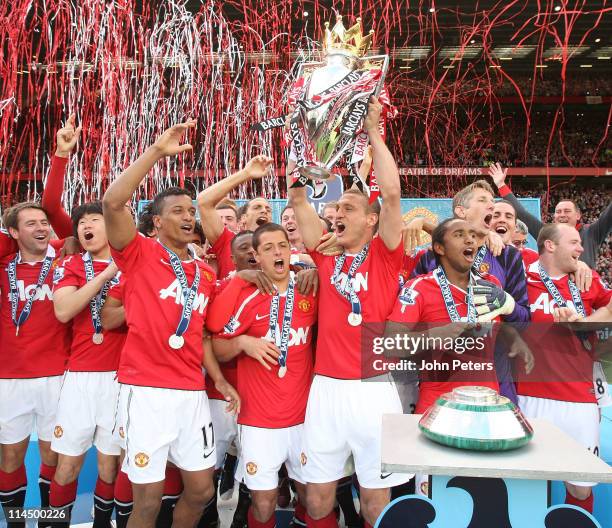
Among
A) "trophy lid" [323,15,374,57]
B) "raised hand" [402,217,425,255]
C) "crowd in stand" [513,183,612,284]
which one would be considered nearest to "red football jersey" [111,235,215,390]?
"raised hand" [402,217,425,255]

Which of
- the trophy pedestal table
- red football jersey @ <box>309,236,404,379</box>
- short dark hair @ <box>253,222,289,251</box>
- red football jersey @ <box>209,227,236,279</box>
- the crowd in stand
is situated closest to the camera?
the trophy pedestal table

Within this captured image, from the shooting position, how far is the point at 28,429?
11.4 feet

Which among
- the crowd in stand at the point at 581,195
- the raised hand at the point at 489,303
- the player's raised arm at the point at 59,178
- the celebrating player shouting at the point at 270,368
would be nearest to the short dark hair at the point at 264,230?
the celebrating player shouting at the point at 270,368

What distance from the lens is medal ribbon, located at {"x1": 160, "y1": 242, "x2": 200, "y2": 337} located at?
113 inches

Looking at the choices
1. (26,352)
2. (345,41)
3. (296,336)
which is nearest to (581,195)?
(345,41)

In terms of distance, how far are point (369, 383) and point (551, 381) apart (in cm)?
112

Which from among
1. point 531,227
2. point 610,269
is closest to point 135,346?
point 531,227

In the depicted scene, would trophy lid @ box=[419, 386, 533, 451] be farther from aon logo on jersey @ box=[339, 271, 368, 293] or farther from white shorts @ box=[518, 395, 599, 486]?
white shorts @ box=[518, 395, 599, 486]

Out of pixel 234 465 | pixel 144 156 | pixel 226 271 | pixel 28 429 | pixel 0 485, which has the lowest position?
pixel 234 465

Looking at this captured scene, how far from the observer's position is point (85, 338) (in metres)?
3.39

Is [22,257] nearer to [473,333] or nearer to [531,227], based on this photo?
[473,333]

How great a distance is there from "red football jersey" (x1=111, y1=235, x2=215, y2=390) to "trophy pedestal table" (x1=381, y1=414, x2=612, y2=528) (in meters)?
1.21

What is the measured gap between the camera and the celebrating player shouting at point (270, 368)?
9.53 ft

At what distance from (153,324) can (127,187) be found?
673 millimetres
